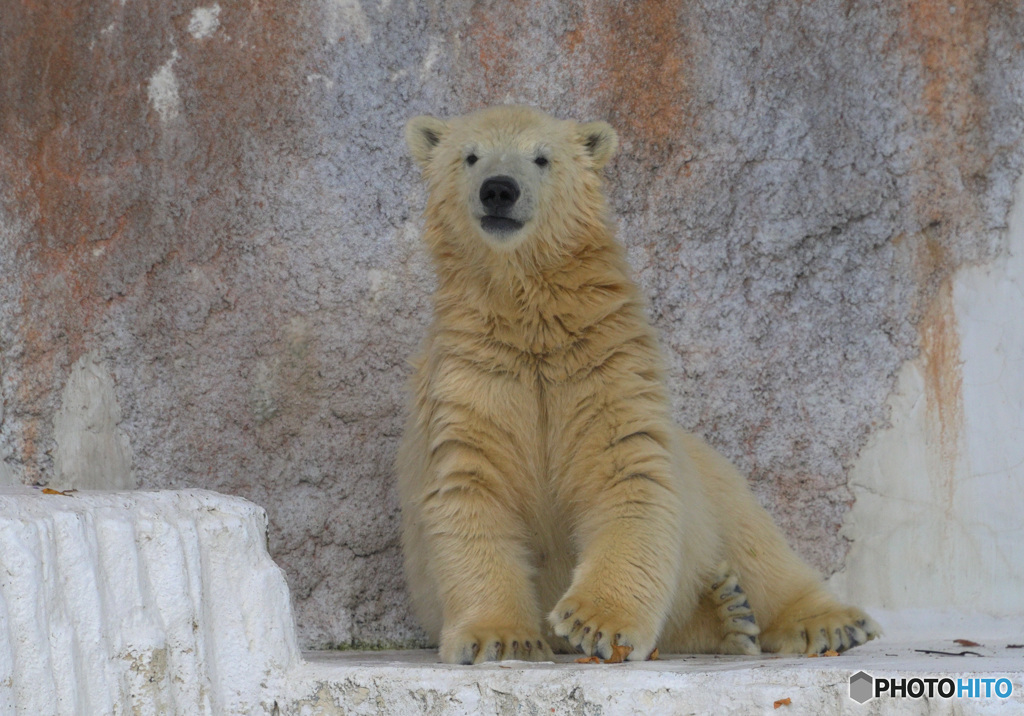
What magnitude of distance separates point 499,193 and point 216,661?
63.5 inches

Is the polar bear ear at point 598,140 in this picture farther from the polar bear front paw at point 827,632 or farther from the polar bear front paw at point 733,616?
the polar bear front paw at point 827,632

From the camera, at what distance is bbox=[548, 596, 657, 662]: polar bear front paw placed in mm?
3113

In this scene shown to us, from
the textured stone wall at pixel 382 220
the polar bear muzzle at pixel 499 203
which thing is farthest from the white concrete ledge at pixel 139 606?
the textured stone wall at pixel 382 220

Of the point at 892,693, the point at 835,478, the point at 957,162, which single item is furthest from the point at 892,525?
the point at 892,693

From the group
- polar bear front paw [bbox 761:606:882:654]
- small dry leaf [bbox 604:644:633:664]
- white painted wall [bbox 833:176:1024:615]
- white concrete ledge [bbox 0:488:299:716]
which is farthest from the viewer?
white painted wall [bbox 833:176:1024:615]

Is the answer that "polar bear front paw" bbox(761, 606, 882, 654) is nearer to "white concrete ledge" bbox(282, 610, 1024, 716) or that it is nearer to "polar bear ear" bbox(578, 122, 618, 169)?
"white concrete ledge" bbox(282, 610, 1024, 716)

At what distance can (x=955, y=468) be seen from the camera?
4680 millimetres

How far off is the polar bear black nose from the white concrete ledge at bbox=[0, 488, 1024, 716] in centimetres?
120

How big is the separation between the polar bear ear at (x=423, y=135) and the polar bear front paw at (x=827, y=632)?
6.44ft

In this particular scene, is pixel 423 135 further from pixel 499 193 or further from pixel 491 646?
pixel 491 646

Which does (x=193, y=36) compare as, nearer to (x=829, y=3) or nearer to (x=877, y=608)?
(x=829, y=3)

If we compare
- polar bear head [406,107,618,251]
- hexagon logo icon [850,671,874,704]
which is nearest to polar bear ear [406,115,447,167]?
polar bear head [406,107,618,251]

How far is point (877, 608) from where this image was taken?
4660mm

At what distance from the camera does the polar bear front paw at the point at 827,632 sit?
362 centimetres
